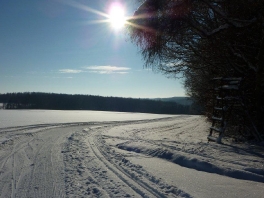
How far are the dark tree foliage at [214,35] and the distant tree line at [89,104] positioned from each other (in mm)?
72962

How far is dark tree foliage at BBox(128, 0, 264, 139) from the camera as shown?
7.45m

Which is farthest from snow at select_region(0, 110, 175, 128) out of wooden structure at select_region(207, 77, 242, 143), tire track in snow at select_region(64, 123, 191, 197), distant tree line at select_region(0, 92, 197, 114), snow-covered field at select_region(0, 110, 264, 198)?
distant tree line at select_region(0, 92, 197, 114)

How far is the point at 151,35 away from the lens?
8133 mm

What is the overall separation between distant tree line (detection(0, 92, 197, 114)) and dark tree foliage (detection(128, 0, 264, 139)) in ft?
239

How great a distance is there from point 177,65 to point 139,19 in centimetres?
568

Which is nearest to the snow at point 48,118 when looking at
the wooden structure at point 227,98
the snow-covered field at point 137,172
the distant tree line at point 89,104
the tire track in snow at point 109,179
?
the snow-covered field at point 137,172

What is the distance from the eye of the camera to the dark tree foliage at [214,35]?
7.45 meters

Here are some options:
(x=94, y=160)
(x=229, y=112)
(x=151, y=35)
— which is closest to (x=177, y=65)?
(x=229, y=112)

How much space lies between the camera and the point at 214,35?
8.92 m

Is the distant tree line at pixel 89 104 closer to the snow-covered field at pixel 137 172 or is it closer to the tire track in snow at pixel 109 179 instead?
the snow-covered field at pixel 137 172

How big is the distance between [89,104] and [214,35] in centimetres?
8425

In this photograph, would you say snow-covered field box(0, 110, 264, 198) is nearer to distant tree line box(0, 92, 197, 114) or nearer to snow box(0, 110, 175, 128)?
snow box(0, 110, 175, 128)

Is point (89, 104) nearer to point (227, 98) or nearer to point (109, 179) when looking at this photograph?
point (227, 98)

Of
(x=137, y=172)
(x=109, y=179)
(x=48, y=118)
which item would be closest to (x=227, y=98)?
(x=137, y=172)
